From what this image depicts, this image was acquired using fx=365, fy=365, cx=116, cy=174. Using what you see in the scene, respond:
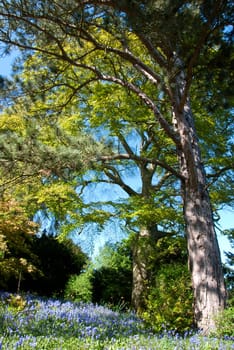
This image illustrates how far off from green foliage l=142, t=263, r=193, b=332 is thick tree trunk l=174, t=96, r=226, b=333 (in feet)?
3.84

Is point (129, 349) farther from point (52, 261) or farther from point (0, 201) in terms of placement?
point (52, 261)

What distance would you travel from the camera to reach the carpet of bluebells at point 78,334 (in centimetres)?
382

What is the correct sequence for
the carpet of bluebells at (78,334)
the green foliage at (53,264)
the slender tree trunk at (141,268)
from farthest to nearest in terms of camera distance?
the green foliage at (53,264) < the slender tree trunk at (141,268) < the carpet of bluebells at (78,334)

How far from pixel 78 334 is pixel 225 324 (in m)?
1.90

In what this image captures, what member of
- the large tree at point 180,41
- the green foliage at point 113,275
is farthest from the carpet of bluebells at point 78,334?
the green foliage at point 113,275

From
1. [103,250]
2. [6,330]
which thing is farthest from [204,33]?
[103,250]

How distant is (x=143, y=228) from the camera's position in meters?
9.83

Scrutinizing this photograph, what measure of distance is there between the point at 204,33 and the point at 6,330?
176 inches

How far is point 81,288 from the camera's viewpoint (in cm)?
1148

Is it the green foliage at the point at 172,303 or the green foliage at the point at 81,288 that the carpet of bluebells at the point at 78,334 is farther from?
the green foliage at the point at 81,288

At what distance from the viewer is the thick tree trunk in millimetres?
5355

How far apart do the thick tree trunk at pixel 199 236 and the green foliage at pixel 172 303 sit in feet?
3.84

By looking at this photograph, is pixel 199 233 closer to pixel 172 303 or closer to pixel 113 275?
pixel 172 303

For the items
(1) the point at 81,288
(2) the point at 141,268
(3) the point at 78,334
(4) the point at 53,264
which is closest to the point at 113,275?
(1) the point at 81,288
